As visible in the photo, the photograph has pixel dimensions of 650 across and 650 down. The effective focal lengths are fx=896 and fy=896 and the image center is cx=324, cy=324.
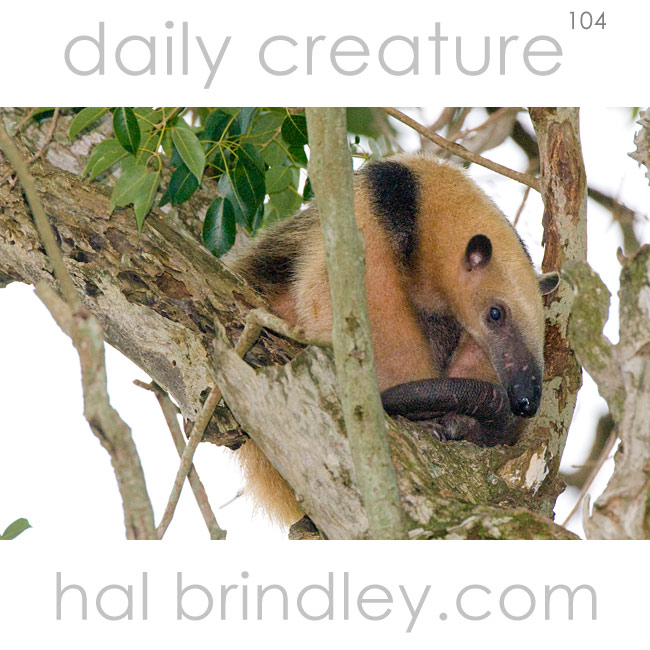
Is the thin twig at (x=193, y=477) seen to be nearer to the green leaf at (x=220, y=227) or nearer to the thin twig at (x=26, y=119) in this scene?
the green leaf at (x=220, y=227)

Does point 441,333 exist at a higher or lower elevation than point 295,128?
lower

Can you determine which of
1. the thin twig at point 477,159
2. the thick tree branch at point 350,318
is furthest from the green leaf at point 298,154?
the thick tree branch at point 350,318

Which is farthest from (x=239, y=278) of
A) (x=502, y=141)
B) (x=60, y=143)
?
(x=502, y=141)

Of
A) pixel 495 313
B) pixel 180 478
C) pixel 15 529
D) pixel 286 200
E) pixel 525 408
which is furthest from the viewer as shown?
pixel 286 200

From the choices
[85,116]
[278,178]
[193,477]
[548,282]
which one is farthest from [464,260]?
[193,477]

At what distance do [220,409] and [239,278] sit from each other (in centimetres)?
55

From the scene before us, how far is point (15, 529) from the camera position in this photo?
9.11 feet

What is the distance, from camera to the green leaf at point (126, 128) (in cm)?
310

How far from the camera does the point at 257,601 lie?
96.0 inches

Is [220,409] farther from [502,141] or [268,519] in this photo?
[502,141]

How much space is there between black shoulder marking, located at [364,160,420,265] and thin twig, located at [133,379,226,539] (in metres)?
1.22

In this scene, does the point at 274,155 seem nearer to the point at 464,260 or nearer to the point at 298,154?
the point at 298,154

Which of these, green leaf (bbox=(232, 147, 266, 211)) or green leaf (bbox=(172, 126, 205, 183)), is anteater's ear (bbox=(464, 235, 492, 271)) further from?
green leaf (bbox=(172, 126, 205, 183))

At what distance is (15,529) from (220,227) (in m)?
1.47
